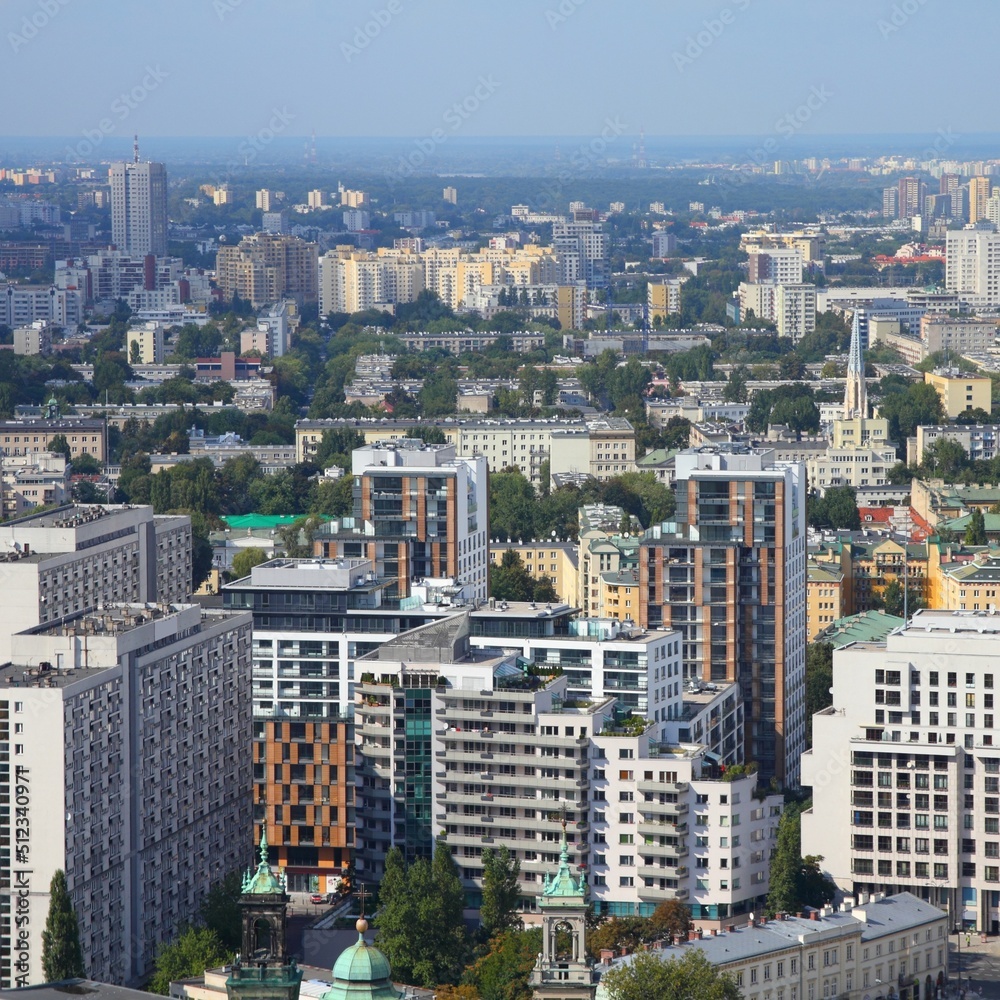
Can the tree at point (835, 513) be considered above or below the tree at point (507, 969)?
above

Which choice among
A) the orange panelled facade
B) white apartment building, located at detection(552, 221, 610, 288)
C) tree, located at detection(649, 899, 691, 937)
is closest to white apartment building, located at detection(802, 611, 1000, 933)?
tree, located at detection(649, 899, 691, 937)

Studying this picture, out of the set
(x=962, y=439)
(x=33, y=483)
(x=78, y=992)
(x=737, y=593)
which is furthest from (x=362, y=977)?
(x=962, y=439)

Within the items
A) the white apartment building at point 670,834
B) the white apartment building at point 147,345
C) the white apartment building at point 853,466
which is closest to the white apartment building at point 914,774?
the white apartment building at point 670,834

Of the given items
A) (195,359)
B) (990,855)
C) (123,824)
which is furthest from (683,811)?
(195,359)

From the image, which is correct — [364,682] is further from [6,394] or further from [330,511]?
[6,394]

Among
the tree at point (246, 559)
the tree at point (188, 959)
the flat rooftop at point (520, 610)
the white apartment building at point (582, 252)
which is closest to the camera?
the tree at point (188, 959)

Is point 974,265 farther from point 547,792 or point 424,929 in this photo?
point 424,929

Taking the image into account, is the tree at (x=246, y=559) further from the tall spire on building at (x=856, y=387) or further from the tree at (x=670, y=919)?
the tall spire on building at (x=856, y=387)
